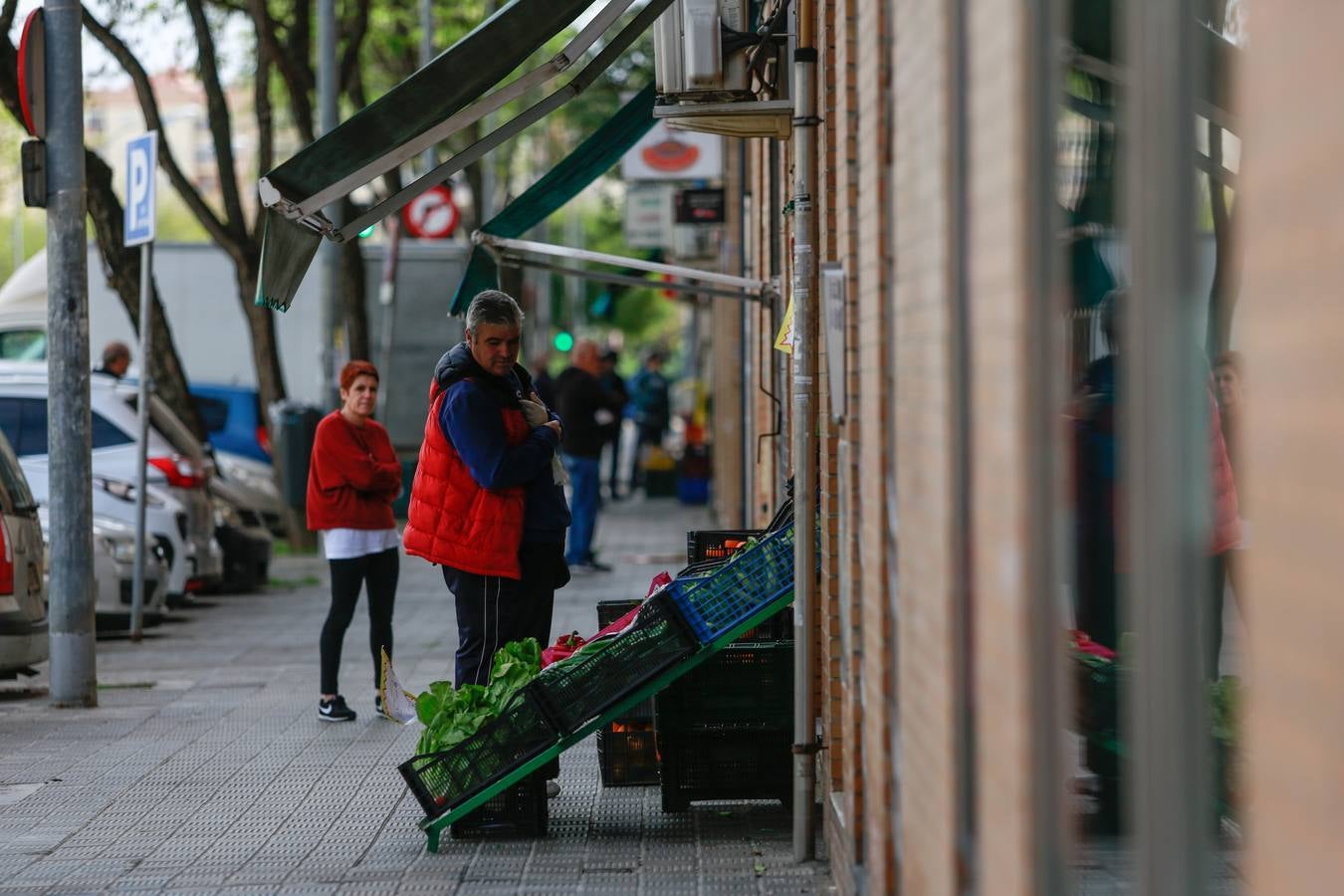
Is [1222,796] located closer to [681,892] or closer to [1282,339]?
[1282,339]

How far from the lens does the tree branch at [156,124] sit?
17.8 m

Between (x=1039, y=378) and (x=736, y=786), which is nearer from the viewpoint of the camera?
(x=1039, y=378)

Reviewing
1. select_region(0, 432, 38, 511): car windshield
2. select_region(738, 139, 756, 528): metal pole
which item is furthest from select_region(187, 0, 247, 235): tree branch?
select_region(0, 432, 38, 511): car windshield

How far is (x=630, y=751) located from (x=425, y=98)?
2.46 meters

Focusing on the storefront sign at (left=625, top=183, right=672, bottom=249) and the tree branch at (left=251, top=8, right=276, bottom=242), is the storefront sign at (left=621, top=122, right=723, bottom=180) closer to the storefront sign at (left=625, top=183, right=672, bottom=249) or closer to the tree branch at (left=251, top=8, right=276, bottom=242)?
the tree branch at (left=251, top=8, right=276, bottom=242)

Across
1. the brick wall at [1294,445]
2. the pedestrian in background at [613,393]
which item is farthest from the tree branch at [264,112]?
the brick wall at [1294,445]

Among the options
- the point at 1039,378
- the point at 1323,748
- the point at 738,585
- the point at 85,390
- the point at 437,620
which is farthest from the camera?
the point at 437,620

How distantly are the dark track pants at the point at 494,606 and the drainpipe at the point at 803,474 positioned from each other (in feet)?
3.83

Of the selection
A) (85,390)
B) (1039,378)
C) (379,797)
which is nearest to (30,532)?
(85,390)

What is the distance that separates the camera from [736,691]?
6.49 m

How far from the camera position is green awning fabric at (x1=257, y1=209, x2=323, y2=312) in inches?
267

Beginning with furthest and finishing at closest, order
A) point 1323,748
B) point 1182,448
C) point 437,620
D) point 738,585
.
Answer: point 437,620 → point 738,585 → point 1182,448 → point 1323,748

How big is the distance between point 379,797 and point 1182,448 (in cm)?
524

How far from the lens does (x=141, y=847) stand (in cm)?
649
